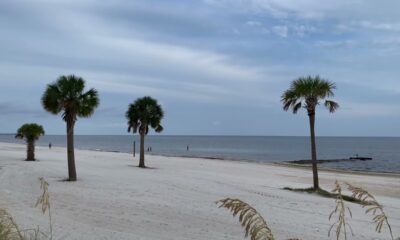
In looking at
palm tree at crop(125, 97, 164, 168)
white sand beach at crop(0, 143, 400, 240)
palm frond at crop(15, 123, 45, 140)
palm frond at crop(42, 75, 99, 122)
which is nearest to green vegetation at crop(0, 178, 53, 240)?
white sand beach at crop(0, 143, 400, 240)

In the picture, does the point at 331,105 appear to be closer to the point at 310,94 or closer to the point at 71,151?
the point at 310,94

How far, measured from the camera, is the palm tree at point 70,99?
22406 millimetres

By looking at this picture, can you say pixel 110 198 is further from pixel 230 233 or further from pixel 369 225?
pixel 369 225

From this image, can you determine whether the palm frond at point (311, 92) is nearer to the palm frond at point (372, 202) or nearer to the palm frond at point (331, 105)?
the palm frond at point (331, 105)

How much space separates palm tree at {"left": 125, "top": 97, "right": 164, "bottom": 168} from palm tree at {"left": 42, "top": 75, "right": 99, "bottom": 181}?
12.5 meters

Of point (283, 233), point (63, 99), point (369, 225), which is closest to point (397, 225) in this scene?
point (369, 225)

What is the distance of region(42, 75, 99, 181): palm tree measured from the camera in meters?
22.4

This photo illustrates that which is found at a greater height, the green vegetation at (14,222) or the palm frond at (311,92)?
the palm frond at (311,92)

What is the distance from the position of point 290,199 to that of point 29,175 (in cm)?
1442

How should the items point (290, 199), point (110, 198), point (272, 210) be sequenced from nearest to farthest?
point (272, 210) → point (110, 198) → point (290, 199)

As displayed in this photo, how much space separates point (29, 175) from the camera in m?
26.7

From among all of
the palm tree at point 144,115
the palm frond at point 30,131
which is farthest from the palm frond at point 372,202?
the palm frond at point 30,131

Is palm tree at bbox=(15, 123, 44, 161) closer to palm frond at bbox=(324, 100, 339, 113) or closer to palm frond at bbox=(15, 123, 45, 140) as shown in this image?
palm frond at bbox=(15, 123, 45, 140)

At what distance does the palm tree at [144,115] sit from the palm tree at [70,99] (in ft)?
40.9
